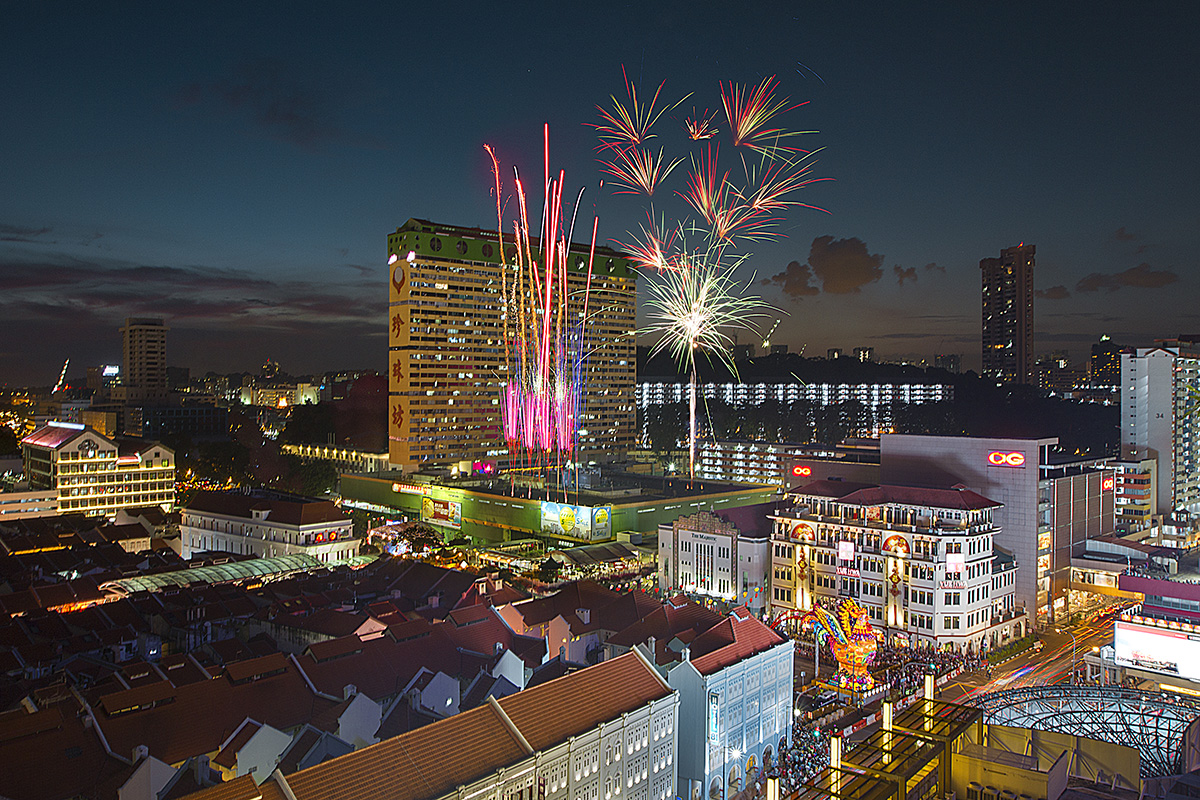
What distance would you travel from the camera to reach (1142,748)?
2259 centimetres

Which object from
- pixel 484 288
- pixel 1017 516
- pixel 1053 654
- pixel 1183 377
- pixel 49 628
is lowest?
pixel 1053 654

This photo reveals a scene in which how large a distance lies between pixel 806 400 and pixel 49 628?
343 ft

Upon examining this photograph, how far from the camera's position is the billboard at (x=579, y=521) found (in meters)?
52.5

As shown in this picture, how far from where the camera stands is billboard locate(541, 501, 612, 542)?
5247 cm

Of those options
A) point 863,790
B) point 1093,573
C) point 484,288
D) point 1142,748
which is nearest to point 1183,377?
point 1093,573

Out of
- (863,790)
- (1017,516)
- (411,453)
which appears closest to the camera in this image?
(863,790)

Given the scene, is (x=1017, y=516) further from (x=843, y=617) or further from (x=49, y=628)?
(x=49, y=628)

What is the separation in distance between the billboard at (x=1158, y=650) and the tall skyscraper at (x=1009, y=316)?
120m

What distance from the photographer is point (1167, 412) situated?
5825 centimetres

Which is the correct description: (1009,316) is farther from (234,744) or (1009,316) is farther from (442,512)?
(234,744)

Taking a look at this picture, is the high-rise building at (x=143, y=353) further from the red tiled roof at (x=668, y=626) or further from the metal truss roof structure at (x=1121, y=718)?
the metal truss roof structure at (x=1121, y=718)

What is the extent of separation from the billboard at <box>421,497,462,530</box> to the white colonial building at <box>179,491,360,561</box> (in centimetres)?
1376

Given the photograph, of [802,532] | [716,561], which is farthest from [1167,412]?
[716,561]

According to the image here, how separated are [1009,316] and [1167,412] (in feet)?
301
